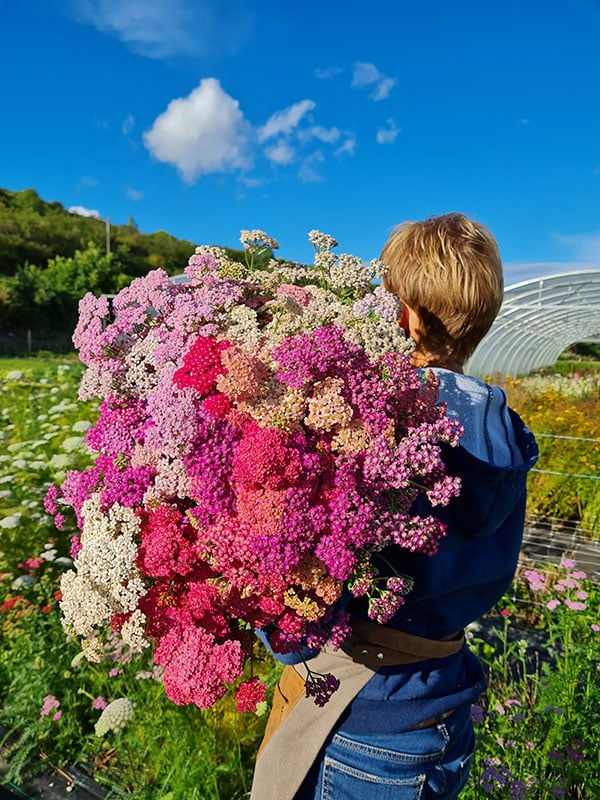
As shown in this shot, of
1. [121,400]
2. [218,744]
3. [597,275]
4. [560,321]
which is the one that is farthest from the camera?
[560,321]

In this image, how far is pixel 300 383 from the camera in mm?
829

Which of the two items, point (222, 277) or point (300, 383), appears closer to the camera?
point (300, 383)

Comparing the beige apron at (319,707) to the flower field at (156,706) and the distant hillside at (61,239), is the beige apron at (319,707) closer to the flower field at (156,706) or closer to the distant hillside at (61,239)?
the flower field at (156,706)

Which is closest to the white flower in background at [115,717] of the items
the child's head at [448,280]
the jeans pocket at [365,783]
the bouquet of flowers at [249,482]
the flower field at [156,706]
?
the flower field at [156,706]

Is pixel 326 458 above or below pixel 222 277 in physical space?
below

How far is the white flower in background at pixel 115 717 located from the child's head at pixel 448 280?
1.91m

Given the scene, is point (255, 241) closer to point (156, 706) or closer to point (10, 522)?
point (156, 706)

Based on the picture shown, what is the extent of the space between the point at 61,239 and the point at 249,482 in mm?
43938

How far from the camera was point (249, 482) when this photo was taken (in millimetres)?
802

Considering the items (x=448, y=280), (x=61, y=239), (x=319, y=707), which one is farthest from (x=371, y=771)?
(x=61, y=239)

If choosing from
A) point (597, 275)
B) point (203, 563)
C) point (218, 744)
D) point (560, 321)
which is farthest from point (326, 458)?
point (560, 321)

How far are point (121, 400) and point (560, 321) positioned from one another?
23.7 meters

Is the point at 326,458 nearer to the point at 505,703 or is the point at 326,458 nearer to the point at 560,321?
the point at 505,703

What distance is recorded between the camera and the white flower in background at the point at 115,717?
228 centimetres
